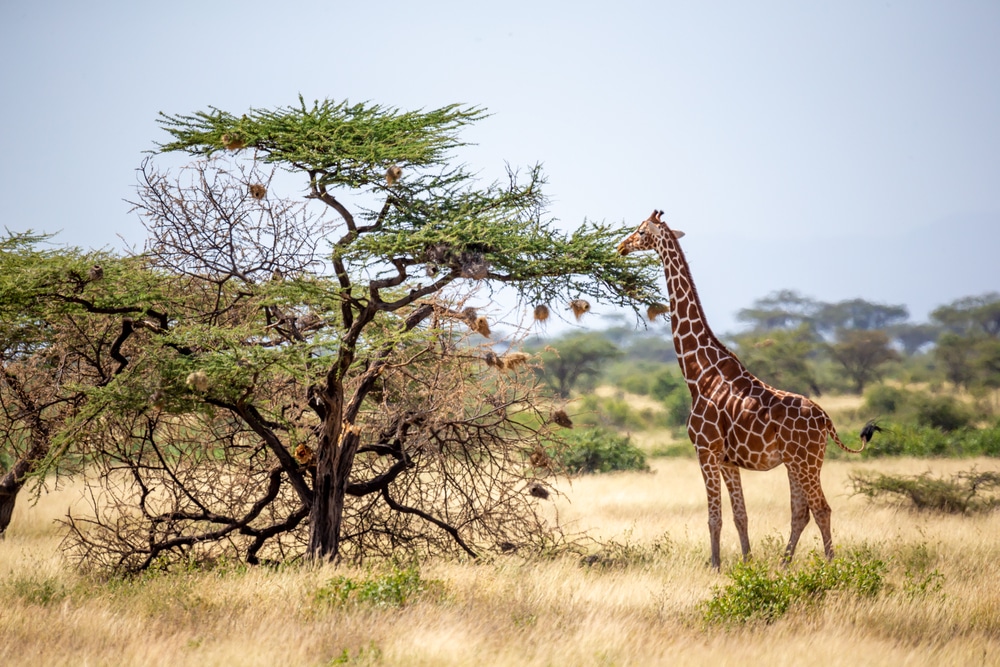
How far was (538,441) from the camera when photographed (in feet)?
32.5

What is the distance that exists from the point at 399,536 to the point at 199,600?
2.84 metres

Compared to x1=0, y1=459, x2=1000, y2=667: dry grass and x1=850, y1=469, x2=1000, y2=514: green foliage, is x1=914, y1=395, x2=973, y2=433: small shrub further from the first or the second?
x1=0, y1=459, x2=1000, y2=667: dry grass

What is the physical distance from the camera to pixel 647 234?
9.46 metres

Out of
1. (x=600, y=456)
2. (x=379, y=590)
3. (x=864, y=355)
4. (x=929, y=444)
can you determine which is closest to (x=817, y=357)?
(x=864, y=355)

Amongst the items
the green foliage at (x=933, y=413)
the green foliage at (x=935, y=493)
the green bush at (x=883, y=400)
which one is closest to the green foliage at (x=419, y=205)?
the green foliage at (x=935, y=493)

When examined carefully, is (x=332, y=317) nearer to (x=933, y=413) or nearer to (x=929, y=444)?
(x=929, y=444)

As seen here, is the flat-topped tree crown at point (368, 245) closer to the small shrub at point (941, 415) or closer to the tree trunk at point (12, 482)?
the tree trunk at point (12, 482)

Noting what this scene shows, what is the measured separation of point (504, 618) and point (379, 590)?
112cm

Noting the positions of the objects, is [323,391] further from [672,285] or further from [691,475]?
[691,475]

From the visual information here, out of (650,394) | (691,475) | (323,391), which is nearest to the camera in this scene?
(323,391)

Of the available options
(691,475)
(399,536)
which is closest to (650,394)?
(691,475)

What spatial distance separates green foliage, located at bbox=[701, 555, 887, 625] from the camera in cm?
773

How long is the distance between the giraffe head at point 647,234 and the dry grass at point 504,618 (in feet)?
10.3

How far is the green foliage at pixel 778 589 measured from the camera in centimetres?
773
